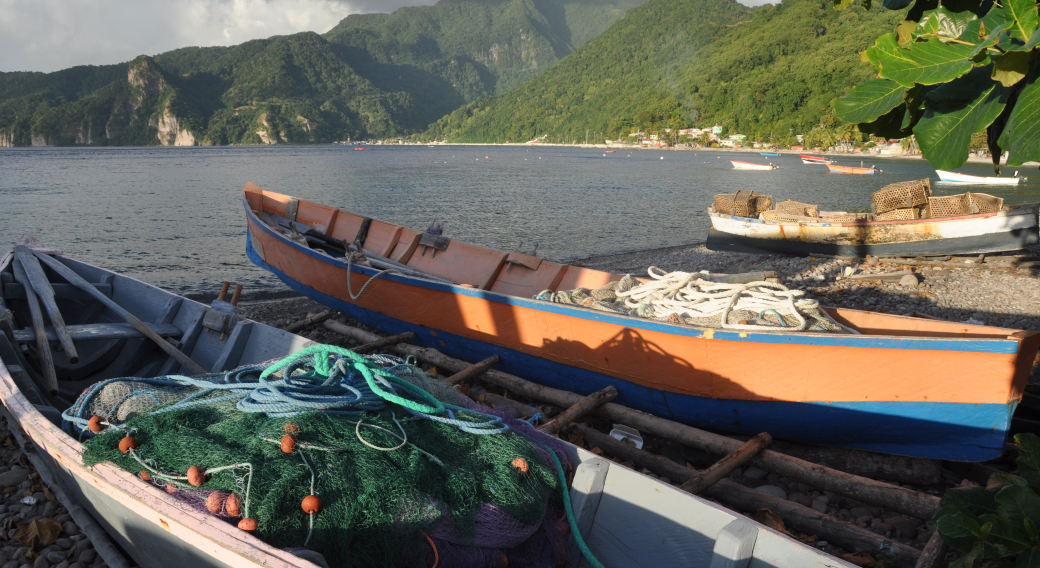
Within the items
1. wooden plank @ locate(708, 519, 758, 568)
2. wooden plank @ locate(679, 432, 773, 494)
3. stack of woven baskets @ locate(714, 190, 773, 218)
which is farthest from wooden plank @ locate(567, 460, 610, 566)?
stack of woven baskets @ locate(714, 190, 773, 218)

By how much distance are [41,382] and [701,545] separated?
5369mm

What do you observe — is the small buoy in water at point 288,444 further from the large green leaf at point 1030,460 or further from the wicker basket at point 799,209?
the wicker basket at point 799,209

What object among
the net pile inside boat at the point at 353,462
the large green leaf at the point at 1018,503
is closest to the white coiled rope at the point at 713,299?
the net pile inside boat at the point at 353,462

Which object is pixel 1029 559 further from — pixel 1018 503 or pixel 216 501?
pixel 216 501

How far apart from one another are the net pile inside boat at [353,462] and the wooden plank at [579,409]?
4.02 ft

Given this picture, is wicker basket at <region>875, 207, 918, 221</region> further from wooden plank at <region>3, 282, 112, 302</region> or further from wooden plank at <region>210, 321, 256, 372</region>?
wooden plank at <region>3, 282, 112, 302</region>

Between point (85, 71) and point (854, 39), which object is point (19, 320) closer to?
point (854, 39)

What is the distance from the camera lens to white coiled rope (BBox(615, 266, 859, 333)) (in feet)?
16.2

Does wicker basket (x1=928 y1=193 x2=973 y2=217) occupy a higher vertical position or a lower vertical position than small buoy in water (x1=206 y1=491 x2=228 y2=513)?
higher

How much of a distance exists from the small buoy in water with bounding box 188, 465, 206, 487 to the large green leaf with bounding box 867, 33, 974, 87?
285 centimetres

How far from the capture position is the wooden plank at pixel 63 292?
6.33m

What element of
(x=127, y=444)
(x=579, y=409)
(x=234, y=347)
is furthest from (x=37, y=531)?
(x=579, y=409)

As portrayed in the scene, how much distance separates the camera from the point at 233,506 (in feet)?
7.86

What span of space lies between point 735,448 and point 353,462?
3149mm
